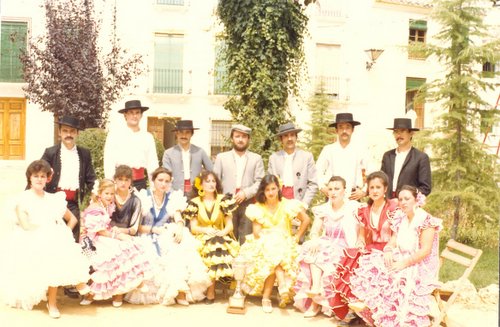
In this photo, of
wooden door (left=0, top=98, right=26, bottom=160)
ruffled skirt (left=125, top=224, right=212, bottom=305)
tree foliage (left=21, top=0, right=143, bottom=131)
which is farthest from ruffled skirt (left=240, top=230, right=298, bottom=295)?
wooden door (left=0, top=98, right=26, bottom=160)

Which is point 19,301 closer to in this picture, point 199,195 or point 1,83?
point 199,195

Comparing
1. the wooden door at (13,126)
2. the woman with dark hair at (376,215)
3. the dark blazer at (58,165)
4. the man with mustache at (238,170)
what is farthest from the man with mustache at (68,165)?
the wooden door at (13,126)

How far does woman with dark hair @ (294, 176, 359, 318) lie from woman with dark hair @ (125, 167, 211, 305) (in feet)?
3.26

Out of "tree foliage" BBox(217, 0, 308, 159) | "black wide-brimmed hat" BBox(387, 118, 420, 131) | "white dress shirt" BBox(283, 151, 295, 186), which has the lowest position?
"white dress shirt" BBox(283, 151, 295, 186)

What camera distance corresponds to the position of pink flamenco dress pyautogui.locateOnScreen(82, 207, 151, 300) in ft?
20.5

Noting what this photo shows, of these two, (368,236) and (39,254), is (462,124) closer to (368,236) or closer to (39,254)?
(368,236)

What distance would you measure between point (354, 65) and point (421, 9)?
3.46 m

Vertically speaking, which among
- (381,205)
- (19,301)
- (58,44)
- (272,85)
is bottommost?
(19,301)

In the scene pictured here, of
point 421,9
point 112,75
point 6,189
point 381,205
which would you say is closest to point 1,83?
point 112,75

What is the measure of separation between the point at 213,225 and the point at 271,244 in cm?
76

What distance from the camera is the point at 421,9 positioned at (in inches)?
956

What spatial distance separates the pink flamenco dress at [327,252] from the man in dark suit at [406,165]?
2.15 ft

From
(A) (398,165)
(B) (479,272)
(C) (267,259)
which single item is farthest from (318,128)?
(C) (267,259)

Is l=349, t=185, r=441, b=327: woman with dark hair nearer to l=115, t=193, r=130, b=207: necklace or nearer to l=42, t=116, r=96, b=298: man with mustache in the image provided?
l=115, t=193, r=130, b=207: necklace
